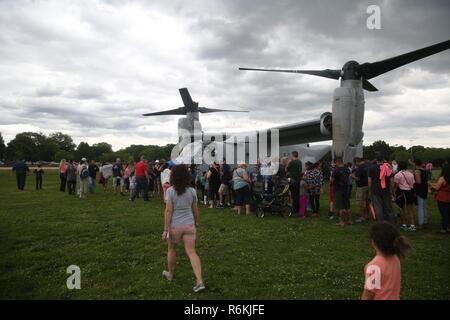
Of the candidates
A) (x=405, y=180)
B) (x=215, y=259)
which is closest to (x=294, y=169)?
(x=405, y=180)

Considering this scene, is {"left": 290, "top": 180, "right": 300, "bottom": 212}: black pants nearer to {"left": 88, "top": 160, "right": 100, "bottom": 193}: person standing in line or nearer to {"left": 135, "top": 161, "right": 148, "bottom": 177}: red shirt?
{"left": 135, "top": 161, "right": 148, "bottom": 177}: red shirt

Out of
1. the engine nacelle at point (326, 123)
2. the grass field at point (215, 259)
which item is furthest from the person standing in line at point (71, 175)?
the engine nacelle at point (326, 123)

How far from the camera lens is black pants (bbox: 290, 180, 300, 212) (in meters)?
10.2

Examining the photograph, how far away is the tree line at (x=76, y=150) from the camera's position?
280 ft

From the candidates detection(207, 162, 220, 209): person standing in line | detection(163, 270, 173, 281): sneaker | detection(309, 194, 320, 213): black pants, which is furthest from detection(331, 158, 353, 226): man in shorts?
detection(163, 270, 173, 281): sneaker

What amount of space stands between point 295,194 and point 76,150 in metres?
118

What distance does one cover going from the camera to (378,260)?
272 centimetres

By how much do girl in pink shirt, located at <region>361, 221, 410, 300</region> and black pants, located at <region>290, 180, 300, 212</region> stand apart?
741cm

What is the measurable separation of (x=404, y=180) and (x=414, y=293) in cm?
483

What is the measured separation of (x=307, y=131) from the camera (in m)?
16.4

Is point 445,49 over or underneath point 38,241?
over
